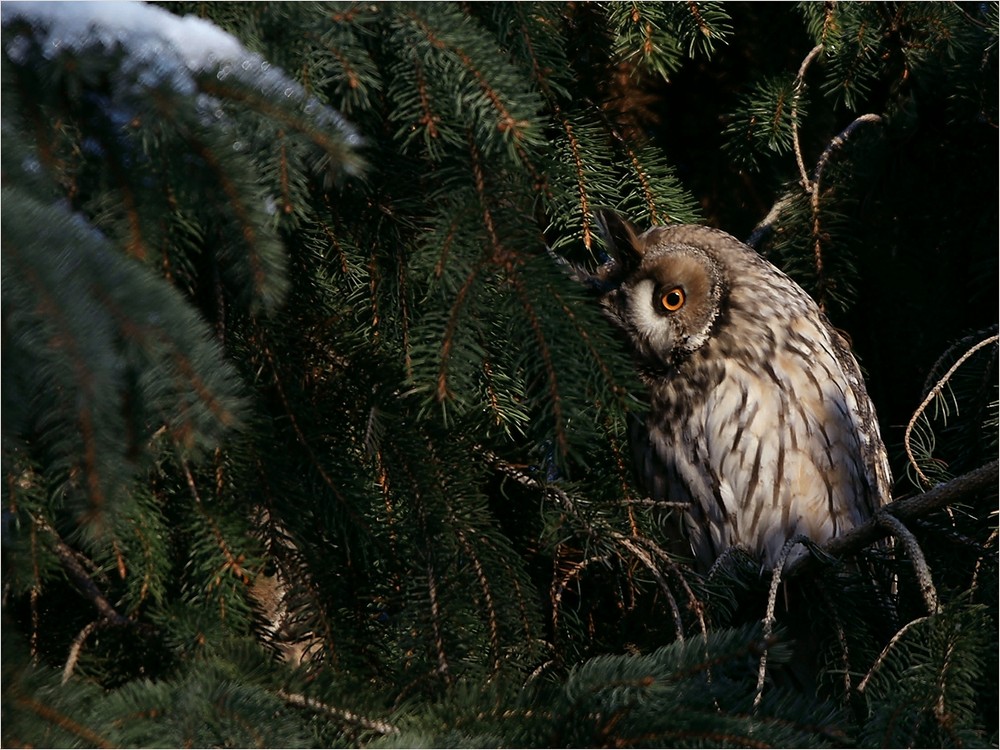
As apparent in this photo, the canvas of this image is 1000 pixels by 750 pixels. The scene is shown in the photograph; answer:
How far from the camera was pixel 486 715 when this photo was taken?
1.11 m

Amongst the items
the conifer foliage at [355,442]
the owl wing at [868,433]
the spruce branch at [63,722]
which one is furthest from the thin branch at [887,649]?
the owl wing at [868,433]

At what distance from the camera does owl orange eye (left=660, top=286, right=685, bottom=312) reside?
221cm

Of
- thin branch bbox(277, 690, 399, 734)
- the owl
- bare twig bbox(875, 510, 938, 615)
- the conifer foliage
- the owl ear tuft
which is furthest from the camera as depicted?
the owl

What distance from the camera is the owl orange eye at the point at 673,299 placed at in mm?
2205

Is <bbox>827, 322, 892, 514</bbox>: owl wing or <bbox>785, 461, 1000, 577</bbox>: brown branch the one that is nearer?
<bbox>785, 461, 1000, 577</bbox>: brown branch

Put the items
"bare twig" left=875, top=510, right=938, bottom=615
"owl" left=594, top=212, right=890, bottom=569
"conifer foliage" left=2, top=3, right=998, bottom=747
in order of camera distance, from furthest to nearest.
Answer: "owl" left=594, top=212, right=890, bottom=569, "bare twig" left=875, top=510, right=938, bottom=615, "conifer foliage" left=2, top=3, right=998, bottom=747

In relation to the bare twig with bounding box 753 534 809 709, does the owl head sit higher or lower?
higher

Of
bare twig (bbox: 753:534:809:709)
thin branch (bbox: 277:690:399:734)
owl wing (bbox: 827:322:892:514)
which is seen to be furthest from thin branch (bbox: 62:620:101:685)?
owl wing (bbox: 827:322:892:514)

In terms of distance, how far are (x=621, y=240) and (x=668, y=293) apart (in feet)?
0.54

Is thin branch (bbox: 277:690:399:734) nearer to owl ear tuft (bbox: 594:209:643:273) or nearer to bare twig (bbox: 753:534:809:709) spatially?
bare twig (bbox: 753:534:809:709)

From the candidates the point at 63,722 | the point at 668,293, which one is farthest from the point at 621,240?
the point at 63,722

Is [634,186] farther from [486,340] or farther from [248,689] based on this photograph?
[248,689]

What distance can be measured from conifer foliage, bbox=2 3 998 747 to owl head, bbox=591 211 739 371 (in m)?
0.35

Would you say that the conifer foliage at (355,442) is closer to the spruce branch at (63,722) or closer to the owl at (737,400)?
the spruce branch at (63,722)
